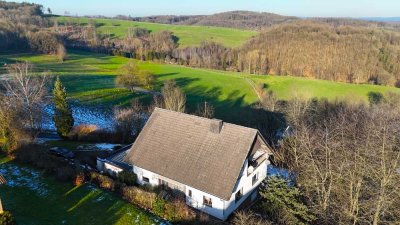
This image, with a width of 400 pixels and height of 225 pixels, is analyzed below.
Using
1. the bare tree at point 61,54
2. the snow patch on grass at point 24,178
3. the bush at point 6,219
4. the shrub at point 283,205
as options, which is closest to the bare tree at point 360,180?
the shrub at point 283,205

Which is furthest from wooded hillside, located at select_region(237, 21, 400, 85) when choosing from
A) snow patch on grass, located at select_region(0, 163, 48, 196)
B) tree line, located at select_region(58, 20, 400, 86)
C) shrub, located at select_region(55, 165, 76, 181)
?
snow patch on grass, located at select_region(0, 163, 48, 196)

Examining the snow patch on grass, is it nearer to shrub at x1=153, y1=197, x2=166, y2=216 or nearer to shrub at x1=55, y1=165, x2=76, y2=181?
shrub at x1=55, y1=165, x2=76, y2=181

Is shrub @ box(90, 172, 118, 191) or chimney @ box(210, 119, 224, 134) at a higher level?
chimney @ box(210, 119, 224, 134)

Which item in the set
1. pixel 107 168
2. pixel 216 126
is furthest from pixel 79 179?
pixel 216 126

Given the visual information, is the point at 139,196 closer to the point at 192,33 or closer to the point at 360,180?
the point at 360,180

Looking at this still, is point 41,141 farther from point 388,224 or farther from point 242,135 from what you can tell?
point 388,224

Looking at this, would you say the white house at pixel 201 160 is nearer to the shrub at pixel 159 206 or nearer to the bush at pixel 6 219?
the shrub at pixel 159 206
